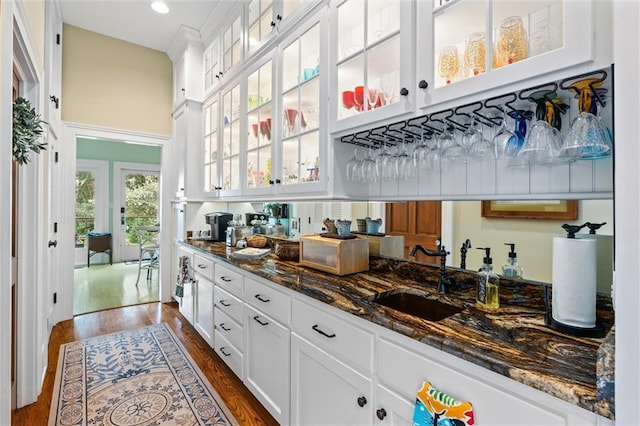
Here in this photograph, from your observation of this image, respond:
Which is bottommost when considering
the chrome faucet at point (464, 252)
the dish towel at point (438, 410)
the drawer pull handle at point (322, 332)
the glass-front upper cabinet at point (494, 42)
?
the dish towel at point (438, 410)

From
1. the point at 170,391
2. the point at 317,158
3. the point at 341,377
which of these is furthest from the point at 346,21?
the point at 170,391

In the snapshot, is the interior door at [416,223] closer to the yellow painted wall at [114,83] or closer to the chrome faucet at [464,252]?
the chrome faucet at [464,252]

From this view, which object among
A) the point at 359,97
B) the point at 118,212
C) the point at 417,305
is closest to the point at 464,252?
the point at 417,305

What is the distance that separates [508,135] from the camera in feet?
4.08

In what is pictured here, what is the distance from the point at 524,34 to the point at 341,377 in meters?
1.43

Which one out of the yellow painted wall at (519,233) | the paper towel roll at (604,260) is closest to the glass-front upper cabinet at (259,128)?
the yellow painted wall at (519,233)

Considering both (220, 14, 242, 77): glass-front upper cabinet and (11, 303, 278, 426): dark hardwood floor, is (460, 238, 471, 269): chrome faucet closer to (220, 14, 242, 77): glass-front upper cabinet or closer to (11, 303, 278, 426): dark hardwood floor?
(11, 303, 278, 426): dark hardwood floor

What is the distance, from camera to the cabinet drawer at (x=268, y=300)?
162cm

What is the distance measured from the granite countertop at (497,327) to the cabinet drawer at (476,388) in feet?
0.16

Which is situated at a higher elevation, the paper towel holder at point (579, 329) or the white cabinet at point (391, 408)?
the paper towel holder at point (579, 329)

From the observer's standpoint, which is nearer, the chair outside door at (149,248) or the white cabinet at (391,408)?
the white cabinet at (391,408)

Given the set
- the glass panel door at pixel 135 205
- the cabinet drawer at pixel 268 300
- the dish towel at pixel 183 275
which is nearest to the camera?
the cabinet drawer at pixel 268 300

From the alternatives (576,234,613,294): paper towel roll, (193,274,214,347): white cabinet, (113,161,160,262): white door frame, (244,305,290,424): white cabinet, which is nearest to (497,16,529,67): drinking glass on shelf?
(576,234,613,294): paper towel roll

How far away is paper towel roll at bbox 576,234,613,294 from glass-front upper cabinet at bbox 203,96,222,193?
2800 millimetres
